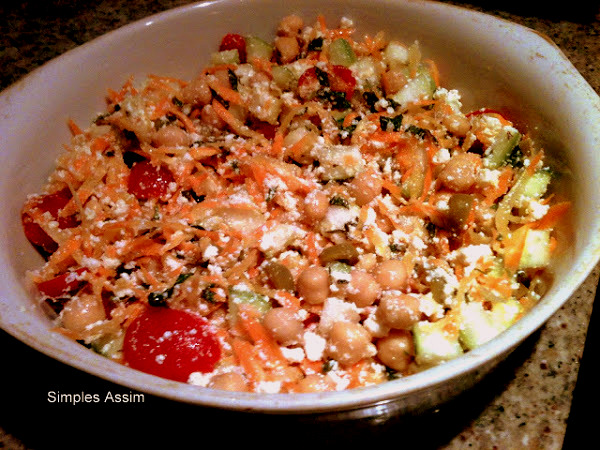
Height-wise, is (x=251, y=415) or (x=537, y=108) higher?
(x=537, y=108)

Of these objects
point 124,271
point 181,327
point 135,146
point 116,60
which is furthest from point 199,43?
point 181,327

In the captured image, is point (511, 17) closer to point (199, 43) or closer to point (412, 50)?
point (412, 50)

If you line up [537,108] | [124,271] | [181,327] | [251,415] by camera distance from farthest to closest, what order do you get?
[537,108] < [124,271] < [181,327] < [251,415]

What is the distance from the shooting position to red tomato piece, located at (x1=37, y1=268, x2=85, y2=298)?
1.40 m

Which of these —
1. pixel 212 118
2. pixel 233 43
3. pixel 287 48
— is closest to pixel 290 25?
pixel 287 48

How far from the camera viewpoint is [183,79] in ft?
6.34

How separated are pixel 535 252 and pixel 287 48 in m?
1.02

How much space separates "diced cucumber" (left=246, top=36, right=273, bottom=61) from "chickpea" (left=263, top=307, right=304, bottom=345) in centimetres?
97

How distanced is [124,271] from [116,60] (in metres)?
0.70

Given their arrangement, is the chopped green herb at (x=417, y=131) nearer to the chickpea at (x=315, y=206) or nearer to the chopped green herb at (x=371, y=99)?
the chopped green herb at (x=371, y=99)

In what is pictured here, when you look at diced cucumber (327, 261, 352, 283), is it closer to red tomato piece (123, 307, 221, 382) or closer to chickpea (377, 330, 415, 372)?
chickpea (377, 330, 415, 372)

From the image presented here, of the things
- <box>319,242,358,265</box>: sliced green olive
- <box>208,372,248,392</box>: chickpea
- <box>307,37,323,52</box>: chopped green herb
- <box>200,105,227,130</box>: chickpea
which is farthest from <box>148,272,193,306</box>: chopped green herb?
<box>307,37,323,52</box>: chopped green herb

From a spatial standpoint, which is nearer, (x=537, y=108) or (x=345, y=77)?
(x=537, y=108)

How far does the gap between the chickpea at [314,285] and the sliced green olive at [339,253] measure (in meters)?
0.06
